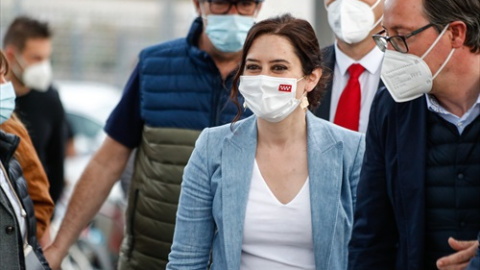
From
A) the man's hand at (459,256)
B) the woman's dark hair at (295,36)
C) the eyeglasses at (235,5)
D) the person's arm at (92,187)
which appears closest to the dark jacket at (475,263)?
the man's hand at (459,256)

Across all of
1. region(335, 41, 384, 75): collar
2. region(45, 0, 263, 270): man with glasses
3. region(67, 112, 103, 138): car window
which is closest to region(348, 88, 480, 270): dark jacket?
region(335, 41, 384, 75): collar

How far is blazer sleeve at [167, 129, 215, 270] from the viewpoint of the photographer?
4.21 m

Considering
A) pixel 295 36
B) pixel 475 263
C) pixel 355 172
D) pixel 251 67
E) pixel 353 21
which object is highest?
pixel 295 36

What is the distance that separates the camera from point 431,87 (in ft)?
12.6

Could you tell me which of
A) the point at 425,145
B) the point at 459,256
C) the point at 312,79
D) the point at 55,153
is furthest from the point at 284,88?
the point at 55,153

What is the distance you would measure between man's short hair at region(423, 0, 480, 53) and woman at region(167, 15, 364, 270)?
0.72 meters

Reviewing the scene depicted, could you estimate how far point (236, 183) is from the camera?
13.6ft

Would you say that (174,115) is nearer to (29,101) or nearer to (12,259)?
(12,259)

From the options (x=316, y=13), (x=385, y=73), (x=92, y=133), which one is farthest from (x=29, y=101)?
(x=92, y=133)

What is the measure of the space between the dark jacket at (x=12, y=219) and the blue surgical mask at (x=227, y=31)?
1.05 m

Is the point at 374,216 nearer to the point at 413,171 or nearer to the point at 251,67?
the point at 413,171

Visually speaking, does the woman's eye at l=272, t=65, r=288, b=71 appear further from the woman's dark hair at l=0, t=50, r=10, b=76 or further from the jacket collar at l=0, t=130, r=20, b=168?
the woman's dark hair at l=0, t=50, r=10, b=76

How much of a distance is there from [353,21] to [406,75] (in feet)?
4.46

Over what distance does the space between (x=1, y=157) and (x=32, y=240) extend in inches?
16.0
